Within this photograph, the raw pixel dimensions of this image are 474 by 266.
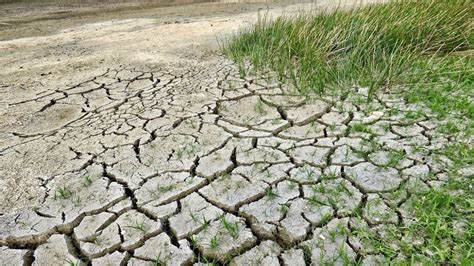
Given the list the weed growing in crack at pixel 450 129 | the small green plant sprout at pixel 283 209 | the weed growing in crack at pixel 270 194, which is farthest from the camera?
the weed growing in crack at pixel 450 129

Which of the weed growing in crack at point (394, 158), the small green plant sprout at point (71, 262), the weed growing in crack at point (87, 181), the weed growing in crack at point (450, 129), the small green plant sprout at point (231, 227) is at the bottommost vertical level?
the small green plant sprout at point (71, 262)

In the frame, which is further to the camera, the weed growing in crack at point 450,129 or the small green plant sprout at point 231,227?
the weed growing in crack at point 450,129

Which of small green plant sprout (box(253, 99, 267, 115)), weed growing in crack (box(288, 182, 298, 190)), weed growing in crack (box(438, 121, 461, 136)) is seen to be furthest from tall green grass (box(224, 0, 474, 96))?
weed growing in crack (box(288, 182, 298, 190))

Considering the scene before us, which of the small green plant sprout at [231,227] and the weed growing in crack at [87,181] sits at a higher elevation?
the weed growing in crack at [87,181]

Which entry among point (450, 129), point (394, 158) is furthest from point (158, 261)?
point (450, 129)

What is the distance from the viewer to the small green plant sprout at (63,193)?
2154 mm

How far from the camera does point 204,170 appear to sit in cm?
232

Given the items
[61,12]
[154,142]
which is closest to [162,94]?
[154,142]

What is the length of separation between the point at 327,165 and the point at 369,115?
2.38 ft

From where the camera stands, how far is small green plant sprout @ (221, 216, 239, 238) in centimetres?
184

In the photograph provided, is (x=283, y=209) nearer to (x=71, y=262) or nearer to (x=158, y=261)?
(x=158, y=261)

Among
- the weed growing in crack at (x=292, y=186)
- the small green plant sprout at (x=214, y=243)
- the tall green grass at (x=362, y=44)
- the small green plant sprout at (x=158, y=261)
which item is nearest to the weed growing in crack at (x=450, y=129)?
the tall green grass at (x=362, y=44)

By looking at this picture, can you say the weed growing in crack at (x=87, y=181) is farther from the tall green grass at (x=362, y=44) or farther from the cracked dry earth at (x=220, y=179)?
the tall green grass at (x=362, y=44)

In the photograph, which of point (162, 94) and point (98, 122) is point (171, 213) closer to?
point (98, 122)
